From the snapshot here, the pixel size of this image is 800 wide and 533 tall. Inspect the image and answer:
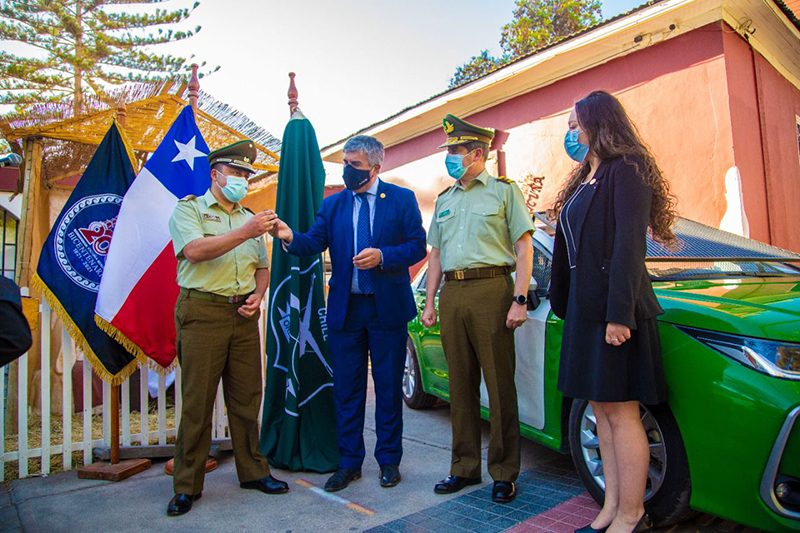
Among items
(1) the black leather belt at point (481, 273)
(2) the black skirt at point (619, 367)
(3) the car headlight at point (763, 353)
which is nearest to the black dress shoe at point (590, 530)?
(2) the black skirt at point (619, 367)

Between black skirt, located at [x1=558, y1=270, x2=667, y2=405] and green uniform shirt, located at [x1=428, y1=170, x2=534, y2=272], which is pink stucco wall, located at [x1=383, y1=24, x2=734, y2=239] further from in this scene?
black skirt, located at [x1=558, y1=270, x2=667, y2=405]

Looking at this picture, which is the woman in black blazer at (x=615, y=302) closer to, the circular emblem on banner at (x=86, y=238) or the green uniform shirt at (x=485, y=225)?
the green uniform shirt at (x=485, y=225)

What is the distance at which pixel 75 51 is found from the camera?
13109 mm

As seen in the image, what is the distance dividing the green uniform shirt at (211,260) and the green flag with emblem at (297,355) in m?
0.49

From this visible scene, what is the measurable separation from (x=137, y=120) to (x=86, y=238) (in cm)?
143

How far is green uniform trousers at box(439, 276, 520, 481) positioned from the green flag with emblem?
0.97 metres

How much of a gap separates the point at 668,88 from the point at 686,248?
4.43 metres

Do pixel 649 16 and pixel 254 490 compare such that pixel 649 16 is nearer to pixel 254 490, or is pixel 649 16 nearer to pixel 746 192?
pixel 746 192

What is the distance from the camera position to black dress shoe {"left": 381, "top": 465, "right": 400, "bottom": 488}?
3.39 m

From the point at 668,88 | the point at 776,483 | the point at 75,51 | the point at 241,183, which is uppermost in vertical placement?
the point at 75,51

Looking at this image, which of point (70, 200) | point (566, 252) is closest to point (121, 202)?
point (70, 200)

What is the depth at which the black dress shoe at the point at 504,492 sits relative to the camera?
3.05 m

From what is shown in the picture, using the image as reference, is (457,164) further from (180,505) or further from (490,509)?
(180,505)

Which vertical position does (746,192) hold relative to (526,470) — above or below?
above
